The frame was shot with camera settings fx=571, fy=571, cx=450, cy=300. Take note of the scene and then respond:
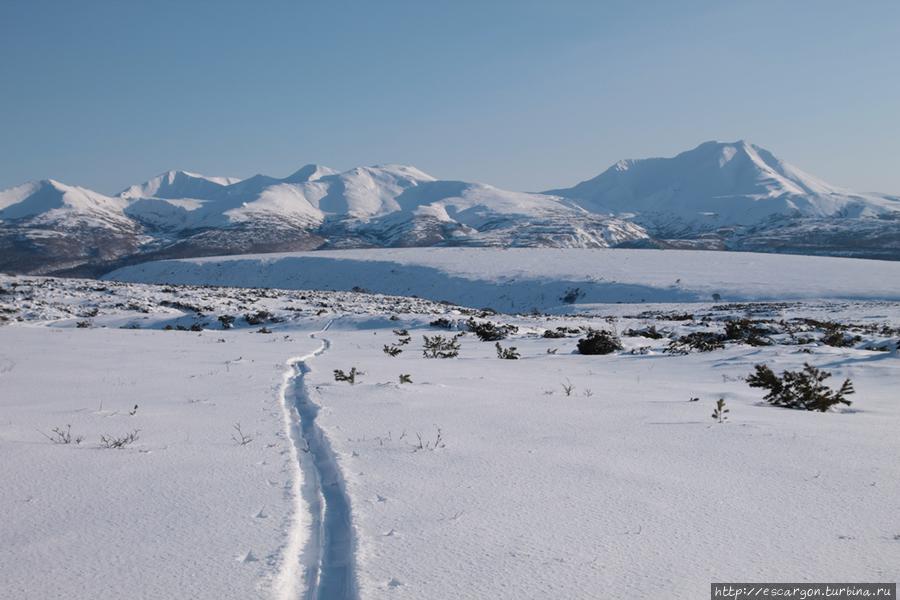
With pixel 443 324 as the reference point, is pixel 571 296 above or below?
above

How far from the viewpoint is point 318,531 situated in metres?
2.65

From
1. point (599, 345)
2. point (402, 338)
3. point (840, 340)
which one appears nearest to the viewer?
point (599, 345)

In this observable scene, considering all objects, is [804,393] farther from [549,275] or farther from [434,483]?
[549,275]

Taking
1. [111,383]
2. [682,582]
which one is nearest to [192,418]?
[111,383]

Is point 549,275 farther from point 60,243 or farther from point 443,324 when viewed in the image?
point 60,243

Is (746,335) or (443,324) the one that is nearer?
(746,335)

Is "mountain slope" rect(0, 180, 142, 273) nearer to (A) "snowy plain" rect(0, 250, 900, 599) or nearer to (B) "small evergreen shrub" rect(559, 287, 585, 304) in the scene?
(B) "small evergreen shrub" rect(559, 287, 585, 304)

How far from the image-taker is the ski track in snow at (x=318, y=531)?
7.08ft

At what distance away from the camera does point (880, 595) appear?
212cm

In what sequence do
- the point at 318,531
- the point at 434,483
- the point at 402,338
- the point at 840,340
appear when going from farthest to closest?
the point at 402,338 < the point at 840,340 < the point at 434,483 < the point at 318,531

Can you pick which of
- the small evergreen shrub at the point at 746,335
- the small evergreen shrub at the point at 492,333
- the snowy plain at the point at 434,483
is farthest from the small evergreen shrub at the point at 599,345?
the small evergreen shrub at the point at 492,333

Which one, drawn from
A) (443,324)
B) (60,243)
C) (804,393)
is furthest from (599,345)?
(60,243)

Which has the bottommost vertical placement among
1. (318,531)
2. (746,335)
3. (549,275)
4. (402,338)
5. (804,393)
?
(402,338)

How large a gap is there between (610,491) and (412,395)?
343 centimetres
